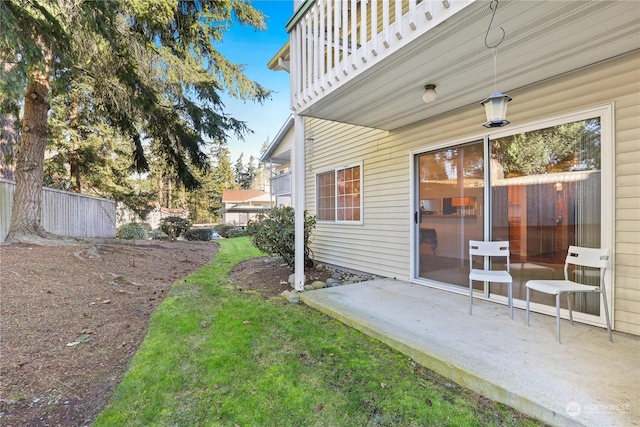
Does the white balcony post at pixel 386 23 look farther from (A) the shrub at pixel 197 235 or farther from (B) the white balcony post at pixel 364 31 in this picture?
(A) the shrub at pixel 197 235

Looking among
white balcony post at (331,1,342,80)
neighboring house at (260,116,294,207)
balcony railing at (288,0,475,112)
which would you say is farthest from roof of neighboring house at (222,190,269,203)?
white balcony post at (331,1,342,80)

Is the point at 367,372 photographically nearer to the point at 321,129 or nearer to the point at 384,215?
the point at 384,215

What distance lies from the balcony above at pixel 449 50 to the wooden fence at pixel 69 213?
283 inches

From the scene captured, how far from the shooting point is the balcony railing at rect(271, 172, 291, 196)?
12.8m

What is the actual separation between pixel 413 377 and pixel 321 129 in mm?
6218

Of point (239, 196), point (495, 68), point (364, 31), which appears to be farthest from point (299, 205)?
point (239, 196)

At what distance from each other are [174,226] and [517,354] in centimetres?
1377

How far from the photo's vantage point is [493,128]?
3.74m

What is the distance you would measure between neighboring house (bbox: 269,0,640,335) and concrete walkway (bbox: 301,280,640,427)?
0.57 meters

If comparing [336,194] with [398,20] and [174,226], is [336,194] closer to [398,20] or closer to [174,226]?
[398,20]

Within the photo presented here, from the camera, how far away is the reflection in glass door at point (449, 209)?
4.06 m

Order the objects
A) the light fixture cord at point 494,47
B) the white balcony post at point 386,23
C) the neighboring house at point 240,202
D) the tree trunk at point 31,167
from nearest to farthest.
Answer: the light fixture cord at point 494,47
the white balcony post at point 386,23
the tree trunk at point 31,167
the neighboring house at point 240,202

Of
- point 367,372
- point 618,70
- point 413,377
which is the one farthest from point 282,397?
point 618,70

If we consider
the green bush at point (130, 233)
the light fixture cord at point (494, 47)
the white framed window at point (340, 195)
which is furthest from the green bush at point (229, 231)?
the light fixture cord at point (494, 47)
